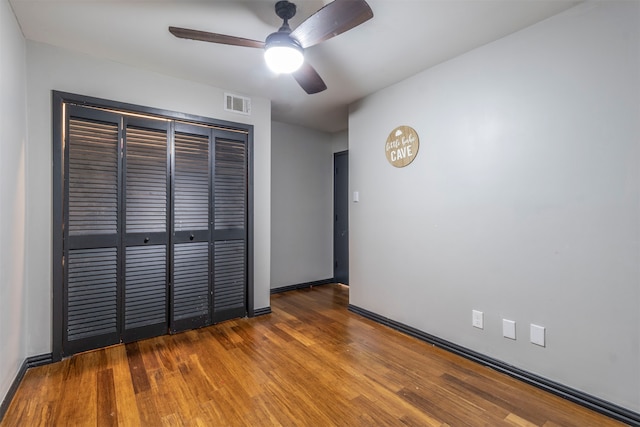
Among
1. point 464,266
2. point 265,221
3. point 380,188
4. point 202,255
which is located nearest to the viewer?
point 464,266

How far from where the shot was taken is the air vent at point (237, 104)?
3174 millimetres

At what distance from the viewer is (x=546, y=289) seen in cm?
200

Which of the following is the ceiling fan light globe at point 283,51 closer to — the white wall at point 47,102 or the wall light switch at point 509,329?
the white wall at point 47,102

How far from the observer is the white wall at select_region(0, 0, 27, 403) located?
1749 mm

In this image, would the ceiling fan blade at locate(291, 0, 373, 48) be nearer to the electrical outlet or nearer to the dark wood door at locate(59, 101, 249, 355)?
the dark wood door at locate(59, 101, 249, 355)

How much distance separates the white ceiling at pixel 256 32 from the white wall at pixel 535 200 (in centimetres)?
23

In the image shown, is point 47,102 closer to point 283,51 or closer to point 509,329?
point 283,51

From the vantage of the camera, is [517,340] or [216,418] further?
[517,340]

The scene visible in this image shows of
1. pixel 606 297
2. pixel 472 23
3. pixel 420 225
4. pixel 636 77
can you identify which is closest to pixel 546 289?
pixel 606 297

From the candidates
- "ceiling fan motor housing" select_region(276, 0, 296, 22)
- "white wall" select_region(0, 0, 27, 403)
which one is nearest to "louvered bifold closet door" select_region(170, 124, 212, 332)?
"white wall" select_region(0, 0, 27, 403)

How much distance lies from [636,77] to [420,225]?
1.64 meters

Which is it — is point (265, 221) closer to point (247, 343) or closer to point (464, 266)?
point (247, 343)

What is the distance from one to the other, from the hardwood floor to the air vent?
231 cm

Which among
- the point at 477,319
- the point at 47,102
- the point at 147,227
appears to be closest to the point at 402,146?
the point at 477,319
